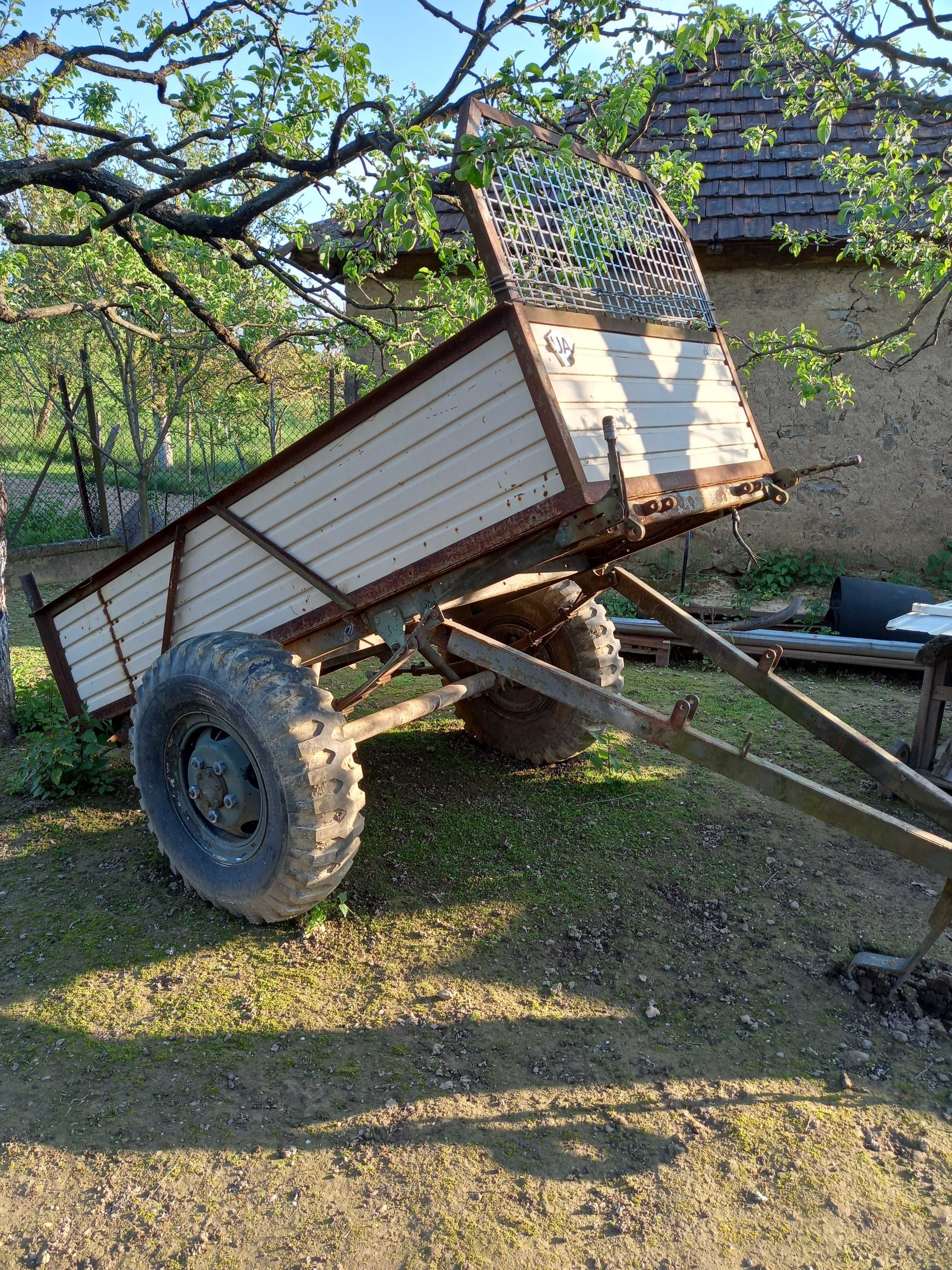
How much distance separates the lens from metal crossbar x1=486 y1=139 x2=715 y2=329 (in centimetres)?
280

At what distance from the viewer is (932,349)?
811 centimetres

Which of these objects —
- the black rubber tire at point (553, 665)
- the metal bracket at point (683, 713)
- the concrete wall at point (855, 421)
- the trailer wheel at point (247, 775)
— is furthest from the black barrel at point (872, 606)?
the trailer wheel at point (247, 775)

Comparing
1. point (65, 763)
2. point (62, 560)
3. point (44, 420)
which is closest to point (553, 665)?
point (65, 763)

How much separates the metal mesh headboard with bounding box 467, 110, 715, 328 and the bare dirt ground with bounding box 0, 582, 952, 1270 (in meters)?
2.29

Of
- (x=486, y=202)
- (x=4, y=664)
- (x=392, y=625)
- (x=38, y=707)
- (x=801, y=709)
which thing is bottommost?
(x=801, y=709)

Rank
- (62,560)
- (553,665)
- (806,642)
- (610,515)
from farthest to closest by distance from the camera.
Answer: (62,560) < (806,642) < (553,665) < (610,515)

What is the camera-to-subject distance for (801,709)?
10.7ft

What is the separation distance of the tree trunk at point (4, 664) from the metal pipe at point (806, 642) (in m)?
4.30

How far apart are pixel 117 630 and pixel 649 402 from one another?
9.00ft

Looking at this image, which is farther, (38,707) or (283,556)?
(38,707)

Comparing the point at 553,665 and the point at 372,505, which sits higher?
the point at 372,505

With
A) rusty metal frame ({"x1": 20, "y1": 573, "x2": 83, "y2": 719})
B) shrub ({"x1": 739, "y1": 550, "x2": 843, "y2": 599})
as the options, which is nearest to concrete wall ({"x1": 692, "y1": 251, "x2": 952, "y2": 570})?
shrub ({"x1": 739, "y1": 550, "x2": 843, "y2": 599})

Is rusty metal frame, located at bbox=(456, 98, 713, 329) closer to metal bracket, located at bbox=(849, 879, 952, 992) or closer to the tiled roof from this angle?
metal bracket, located at bbox=(849, 879, 952, 992)

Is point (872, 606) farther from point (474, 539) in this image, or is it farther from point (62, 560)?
point (62, 560)
